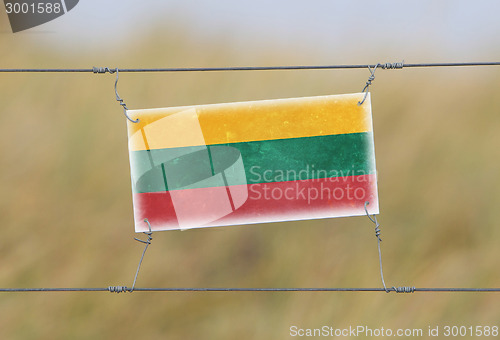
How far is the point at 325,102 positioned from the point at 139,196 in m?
0.73

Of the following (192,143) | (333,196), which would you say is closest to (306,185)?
(333,196)

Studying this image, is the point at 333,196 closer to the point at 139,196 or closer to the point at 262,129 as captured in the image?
the point at 262,129

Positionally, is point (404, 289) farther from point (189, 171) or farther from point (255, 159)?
point (189, 171)

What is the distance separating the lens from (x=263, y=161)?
80.8 inches

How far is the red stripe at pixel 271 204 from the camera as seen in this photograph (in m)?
2.03

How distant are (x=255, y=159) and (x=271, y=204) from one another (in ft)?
0.55

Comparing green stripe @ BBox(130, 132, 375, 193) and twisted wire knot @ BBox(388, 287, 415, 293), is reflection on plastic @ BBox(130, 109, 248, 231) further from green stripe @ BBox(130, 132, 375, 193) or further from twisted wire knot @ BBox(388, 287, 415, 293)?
twisted wire knot @ BBox(388, 287, 415, 293)

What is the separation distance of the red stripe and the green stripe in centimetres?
3

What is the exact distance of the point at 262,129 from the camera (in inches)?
80.4

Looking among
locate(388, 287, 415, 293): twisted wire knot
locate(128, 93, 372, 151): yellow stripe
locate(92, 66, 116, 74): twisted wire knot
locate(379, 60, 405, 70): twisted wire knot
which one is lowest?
locate(388, 287, 415, 293): twisted wire knot

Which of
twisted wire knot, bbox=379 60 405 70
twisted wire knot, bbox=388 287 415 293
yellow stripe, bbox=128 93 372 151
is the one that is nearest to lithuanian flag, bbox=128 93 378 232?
yellow stripe, bbox=128 93 372 151

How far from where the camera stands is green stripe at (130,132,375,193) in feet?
6.66

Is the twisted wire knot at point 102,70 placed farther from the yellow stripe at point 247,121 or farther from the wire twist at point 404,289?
the wire twist at point 404,289

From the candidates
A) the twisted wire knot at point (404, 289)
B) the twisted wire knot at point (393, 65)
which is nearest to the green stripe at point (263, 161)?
the twisted wire knot at point (393, 65)
